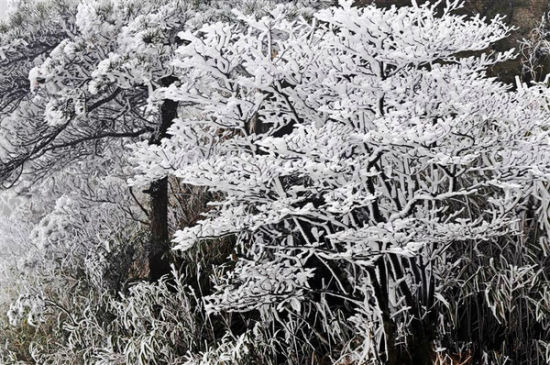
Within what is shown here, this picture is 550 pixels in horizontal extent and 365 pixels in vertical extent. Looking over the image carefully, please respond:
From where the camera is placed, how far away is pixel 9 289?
6.34 meters

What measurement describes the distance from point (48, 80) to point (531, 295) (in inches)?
139

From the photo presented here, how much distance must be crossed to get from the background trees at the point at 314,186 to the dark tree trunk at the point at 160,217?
0.01 meters

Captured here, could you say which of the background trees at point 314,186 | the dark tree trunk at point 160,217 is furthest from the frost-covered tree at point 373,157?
the dark tree trunk at point 160,217

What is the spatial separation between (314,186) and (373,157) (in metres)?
0.31

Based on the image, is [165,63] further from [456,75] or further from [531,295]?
[531,295]

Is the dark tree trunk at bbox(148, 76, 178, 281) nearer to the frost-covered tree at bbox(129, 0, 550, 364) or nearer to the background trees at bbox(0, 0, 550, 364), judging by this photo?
the background trees at bbox(0, 0, 550, 364)

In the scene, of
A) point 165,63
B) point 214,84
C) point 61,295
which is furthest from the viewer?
point 61,295

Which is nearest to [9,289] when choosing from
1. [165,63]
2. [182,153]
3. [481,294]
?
[165,63]

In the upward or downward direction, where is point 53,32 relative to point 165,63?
upward

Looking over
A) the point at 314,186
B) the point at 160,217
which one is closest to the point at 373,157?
the point at 314,186

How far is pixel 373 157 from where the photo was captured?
296 cm

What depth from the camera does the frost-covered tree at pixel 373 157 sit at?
2793 mm

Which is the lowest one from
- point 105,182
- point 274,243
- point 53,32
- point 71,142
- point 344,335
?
point 344,335

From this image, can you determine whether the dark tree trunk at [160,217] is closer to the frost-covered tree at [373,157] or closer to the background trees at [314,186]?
the background trees at [314,186]
